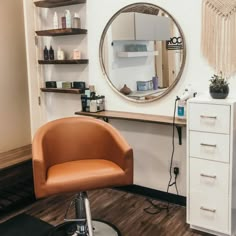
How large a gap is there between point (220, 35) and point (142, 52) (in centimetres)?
65

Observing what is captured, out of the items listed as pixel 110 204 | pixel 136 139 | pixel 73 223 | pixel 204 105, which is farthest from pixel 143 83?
pixel 73 223

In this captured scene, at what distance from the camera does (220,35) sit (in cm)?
238

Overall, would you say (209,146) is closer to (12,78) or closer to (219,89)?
(219,89)

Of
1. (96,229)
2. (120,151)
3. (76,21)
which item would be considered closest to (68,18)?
(76,21)

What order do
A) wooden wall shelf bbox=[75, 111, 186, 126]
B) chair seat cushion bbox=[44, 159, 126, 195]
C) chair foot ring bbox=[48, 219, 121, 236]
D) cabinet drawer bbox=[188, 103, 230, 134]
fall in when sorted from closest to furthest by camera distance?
chair seat cushion bbox=[44, 159, 126, 195], cabinet drawer bbox=[188, 103, 230, 134], chair foot ring bbox=[48, 219, 121, 236], wooden wall shelf bbox=[75, 111, 186, 126]

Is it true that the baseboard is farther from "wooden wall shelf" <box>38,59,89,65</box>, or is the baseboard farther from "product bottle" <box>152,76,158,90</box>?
"product bottle" <box>152,76,158,90</box>

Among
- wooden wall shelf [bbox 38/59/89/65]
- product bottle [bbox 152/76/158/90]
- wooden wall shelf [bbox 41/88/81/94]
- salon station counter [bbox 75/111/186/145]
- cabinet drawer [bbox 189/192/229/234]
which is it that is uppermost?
wooden wall shelf [bbox 38/59/89/65]

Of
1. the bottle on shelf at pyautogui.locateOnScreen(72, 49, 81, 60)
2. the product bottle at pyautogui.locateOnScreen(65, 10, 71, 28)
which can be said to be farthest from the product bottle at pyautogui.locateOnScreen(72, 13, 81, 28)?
the bottle on shelf at pyautogui.locateOnScreen(72, 49, 81, 60)

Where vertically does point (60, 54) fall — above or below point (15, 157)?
above

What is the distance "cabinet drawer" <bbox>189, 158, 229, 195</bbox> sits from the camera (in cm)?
223

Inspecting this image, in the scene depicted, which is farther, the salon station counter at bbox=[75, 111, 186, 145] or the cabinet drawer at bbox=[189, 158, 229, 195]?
the salon station counter at bbox=[75, 111, 186, 145]

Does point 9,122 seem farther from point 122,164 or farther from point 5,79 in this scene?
point 122,164

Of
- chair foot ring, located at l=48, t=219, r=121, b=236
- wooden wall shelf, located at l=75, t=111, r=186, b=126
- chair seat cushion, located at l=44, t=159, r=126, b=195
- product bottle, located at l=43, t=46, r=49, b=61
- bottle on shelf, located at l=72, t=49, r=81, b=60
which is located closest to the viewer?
chair seat cushion, located at l=44, t=159, r=126, b=195

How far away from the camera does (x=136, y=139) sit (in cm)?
299
